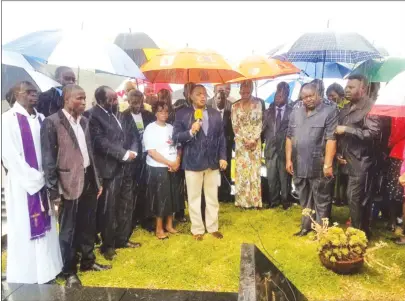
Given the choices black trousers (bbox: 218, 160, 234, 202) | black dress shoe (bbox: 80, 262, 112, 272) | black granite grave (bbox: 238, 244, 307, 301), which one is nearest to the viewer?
black granite grave (bbox: 238, 244, 307, 301)

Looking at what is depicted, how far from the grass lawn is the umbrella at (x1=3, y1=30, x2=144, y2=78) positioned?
1985 millimetres

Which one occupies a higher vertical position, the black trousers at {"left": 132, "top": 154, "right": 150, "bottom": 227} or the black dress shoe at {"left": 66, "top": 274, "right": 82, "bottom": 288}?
the black trousers at {"left": 132, "top": 154, "right": 150, "bottom": 227}

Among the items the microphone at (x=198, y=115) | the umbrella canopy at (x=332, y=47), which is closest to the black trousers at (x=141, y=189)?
the microphone at (x=198, y=115)

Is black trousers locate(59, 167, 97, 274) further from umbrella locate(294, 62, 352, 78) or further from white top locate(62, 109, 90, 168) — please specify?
umbrella locate(294, 62, 352, 78)

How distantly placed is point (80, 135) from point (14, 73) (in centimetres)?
98

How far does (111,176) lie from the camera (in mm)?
4250

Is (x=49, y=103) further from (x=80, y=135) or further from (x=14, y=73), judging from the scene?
(x=80, y=135)

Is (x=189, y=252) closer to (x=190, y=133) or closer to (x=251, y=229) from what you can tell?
(x=251, y=229)

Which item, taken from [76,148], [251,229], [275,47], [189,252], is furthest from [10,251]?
[275,47]

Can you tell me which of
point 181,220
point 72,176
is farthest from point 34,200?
point 181,220

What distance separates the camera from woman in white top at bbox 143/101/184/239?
183 inches

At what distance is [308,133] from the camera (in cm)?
457

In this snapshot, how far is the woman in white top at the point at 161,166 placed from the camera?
15.3 feet

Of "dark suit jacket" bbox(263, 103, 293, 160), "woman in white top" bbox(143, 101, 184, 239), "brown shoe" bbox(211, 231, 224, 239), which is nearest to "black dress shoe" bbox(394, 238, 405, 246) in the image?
"dark suit jacket" bbox(263, 103, 293, 160)
